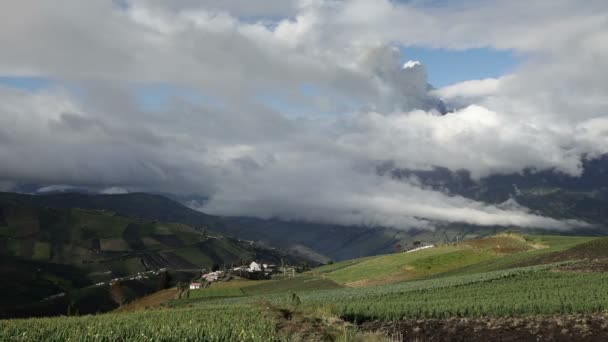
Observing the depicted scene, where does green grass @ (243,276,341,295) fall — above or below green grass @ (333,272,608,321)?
below

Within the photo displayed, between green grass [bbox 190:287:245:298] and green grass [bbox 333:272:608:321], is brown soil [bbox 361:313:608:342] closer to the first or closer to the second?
green grass [bbox 333:272:608:321]

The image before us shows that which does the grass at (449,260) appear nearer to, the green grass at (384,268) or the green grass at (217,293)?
the green grass at (384,268)

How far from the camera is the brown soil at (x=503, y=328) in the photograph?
3462cm

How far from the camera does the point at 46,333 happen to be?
22.4 m

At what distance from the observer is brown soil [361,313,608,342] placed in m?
34.6

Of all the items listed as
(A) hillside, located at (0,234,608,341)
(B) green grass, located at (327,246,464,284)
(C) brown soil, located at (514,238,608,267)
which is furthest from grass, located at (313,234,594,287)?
(A) hillside, located at (0,234,608,341)

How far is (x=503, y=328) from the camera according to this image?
3712 centimetres

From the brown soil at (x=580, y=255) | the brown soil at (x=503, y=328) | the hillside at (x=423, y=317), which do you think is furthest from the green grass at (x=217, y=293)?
the brown soil at (x=503, y=328)

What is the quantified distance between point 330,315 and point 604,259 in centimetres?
4566

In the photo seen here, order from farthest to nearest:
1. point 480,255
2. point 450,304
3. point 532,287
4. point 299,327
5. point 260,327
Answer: point 480,255 → point 532,287 → point 450,304 → point 299,327 → point 260,327

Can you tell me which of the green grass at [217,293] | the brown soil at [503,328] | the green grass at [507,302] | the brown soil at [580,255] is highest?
the brown soil at [580,255]

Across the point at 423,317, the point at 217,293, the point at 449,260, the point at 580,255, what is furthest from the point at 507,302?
the point at 217,293

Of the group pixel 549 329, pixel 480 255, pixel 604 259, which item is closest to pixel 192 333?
pixel 549 329

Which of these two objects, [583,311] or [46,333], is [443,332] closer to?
[583,311]
